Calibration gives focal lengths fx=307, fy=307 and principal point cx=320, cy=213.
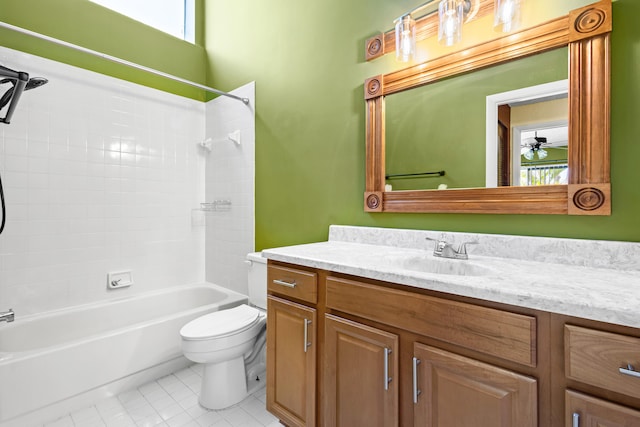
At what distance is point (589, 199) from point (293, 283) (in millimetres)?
1163

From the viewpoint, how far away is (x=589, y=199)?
1.10 m

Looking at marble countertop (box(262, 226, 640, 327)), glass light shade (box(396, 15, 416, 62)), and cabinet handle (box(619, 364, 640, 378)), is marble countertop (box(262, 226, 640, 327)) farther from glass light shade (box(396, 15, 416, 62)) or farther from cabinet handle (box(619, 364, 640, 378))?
glass light shade (box(396, 15, 416, 62))

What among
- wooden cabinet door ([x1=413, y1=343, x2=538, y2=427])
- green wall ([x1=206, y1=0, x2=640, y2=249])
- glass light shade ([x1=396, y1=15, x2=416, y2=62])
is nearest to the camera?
wooden cabinet door ([x1=413, y1=343, x2=538, y2=427])

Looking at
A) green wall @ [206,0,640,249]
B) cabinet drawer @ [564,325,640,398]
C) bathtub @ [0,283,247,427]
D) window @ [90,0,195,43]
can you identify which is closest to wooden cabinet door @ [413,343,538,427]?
cabinet drawer @ [564,325,640,398]

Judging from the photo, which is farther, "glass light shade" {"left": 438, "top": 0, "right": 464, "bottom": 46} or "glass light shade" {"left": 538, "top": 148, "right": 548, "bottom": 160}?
"glass light shade" {"left": 438, "top": 0, "right": 464, "bottom": 46}

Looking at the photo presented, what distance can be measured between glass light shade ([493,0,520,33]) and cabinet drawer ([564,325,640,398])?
1169mm

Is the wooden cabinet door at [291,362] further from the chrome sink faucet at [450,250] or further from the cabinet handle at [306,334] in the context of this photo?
the chrome sink faucet at [450,250]

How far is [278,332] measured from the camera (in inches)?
55.6

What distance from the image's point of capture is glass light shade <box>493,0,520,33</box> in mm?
1229

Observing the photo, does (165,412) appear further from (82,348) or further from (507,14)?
(507,14)

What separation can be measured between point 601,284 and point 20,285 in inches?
115

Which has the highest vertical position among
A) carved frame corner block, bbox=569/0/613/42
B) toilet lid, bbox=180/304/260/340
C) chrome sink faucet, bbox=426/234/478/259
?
carved frame corner block, bbox=569/0/613/42

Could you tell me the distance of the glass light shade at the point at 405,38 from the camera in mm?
1493

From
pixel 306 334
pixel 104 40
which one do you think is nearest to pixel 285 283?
pixel 306 334
